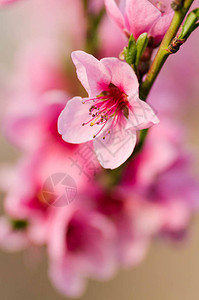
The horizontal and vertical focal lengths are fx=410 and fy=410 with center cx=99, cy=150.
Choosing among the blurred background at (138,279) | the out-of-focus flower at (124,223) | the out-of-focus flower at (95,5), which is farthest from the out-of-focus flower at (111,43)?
the blurred background at (138,279)

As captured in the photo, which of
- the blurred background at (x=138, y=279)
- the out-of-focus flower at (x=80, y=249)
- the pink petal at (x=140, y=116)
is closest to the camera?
the pink petal at (x=140, y=116)

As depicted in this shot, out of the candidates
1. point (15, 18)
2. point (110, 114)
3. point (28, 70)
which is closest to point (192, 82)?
point (28, 70)

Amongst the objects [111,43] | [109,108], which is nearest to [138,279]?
[111,43]

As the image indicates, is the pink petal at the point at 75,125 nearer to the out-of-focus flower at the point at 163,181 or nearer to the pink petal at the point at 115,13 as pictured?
the pink petal at the point at 115,13

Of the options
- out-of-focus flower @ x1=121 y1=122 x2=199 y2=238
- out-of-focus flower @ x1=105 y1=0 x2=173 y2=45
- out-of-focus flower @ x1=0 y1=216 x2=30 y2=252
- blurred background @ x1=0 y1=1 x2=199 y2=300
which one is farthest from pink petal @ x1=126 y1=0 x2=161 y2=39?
blurred background @ x1=0 y1=1 x2=199 y2=300

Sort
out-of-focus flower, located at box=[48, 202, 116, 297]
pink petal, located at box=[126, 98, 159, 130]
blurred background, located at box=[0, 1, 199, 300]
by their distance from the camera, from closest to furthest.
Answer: pink petal, located at box=[126, 98, 159, 130] → out-of-focus flower, located at box=[48, 202, 116, 297] → blurred background, located at box=[0, 1, 199, 300]

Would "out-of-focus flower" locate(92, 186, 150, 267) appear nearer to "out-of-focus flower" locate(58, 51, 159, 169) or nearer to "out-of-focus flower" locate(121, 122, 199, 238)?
"out-of-focus flower" locate(121, 122, 199, 238)

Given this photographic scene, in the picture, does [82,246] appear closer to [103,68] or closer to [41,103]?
[41,103]

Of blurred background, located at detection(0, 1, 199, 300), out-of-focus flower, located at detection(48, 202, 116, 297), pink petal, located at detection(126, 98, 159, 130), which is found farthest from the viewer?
blurred background, located at detection(0, 1, 199, 300)
